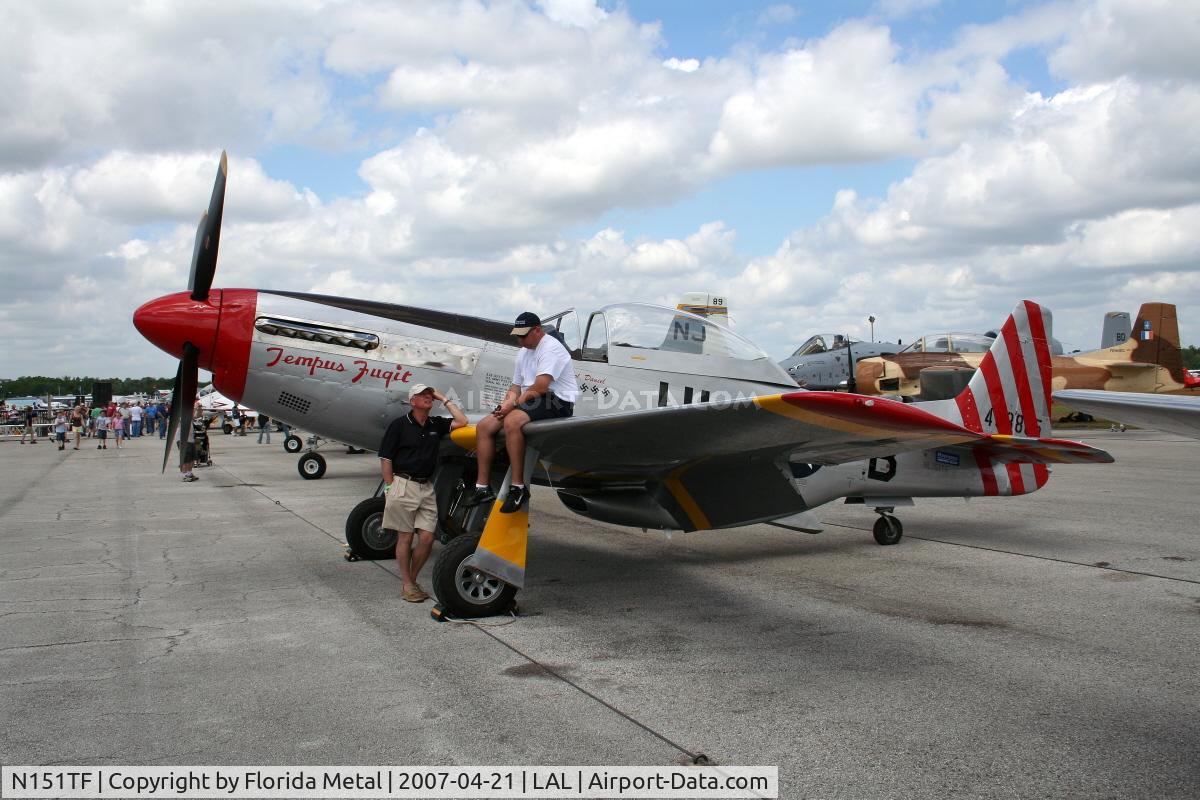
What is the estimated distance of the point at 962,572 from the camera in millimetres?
6477

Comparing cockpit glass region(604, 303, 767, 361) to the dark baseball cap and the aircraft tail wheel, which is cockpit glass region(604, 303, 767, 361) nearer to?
the dark baseball cap

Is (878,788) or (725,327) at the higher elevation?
(725,327)

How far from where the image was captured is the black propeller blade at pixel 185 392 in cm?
631

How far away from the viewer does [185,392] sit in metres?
6.56

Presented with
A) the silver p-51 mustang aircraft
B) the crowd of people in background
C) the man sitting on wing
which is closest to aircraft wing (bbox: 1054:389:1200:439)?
the silver p-51 mustang aircraft

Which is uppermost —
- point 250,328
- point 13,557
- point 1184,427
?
point 250,328

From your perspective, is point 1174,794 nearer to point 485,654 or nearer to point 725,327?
point 485,654

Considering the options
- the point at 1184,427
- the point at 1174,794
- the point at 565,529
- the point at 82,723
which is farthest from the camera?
the point at 565,529

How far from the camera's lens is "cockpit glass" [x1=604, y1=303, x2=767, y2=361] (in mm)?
6754

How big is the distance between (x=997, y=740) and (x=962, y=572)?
353 centimetres

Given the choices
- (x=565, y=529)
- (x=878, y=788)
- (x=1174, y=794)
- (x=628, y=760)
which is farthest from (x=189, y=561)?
(x=1174, y=794)

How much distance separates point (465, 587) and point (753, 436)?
201 cm

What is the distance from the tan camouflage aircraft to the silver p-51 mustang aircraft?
1526cm

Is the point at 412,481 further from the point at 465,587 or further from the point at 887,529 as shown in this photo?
the point at 887,529
